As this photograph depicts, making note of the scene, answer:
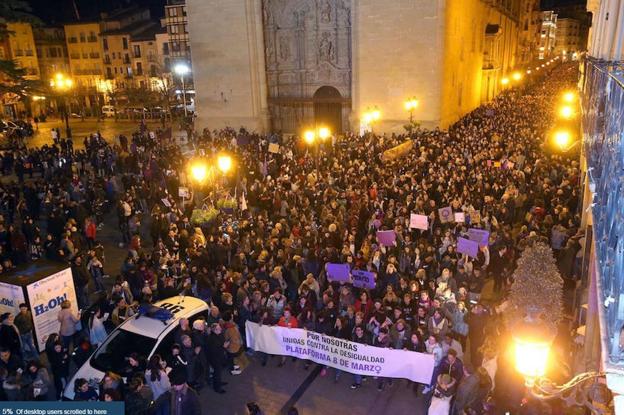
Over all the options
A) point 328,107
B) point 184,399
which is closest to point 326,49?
point 328,107

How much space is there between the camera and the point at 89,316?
10.6m

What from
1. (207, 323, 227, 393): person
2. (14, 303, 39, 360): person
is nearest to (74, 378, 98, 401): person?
(207, 323, 227, 393): person

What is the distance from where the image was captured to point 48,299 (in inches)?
438

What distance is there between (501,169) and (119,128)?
3612 cm

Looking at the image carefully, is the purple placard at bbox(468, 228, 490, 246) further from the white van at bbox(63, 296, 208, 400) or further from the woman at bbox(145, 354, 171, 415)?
the woman at bbox(145, 354, 171, 415)

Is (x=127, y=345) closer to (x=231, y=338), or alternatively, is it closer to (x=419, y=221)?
(x=231, y=338)

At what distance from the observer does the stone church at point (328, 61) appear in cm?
2867

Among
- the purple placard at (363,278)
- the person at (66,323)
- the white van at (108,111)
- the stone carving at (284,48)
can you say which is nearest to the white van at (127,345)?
the person at (66,323)

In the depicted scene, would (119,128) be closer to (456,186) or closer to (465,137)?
(465,137)

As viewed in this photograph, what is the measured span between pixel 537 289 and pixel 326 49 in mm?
26368

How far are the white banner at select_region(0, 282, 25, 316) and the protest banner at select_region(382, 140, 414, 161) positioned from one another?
14118 millimetres

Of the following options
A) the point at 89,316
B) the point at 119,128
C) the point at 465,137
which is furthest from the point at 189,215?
the point at 119,128

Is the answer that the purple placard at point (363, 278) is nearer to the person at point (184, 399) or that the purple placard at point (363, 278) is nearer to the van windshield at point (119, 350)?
the van windshield at point (119, 350)

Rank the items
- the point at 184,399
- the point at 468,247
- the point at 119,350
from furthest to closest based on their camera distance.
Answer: the point at 468,247 → the point at 119,350 → the point at 184,399
